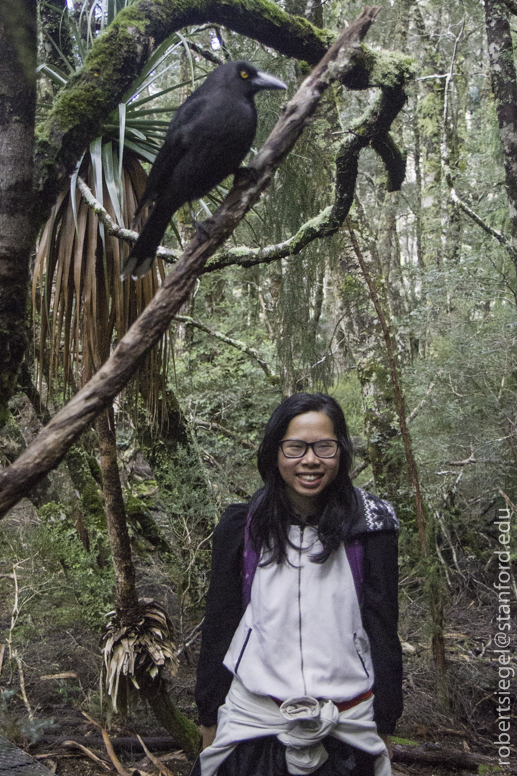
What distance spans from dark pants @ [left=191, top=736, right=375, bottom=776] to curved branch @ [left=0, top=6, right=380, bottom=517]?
0.91 metres

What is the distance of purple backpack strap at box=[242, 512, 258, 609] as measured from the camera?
1.51 m

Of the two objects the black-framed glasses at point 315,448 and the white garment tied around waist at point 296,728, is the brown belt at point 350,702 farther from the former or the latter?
the black-framed glasses at point 315,448

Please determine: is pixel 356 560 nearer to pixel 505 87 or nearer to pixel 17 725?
pixel 17 725

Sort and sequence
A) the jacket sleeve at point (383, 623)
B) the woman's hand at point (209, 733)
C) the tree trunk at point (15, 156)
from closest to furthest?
the tree trunk at point (15, 156) → the jacket sleeve at point (383, 623) → the woman's hand at point (209, 733)

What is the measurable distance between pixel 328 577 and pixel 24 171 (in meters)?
1.19

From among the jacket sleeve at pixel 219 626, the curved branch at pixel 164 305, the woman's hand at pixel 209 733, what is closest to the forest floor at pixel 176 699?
the woman's hand at pixel 209 733

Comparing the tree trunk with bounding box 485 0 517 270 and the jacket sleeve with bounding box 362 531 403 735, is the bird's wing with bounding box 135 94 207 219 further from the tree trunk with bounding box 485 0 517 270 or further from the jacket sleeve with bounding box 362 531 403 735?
the tree trunk with bounding box 485 0 517 270

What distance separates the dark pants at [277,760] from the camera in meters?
1.36

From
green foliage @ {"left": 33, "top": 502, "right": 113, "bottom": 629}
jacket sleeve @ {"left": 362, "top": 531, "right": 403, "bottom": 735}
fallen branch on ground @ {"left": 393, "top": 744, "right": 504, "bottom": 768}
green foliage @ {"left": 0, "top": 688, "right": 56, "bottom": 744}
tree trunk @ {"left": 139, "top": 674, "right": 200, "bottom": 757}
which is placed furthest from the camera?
green foliage @ {"left": 33, "top": 502, "right": 113, "bottom": 629}

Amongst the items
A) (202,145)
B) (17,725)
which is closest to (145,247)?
(202,145)

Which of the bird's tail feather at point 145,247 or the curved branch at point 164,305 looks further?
the bird's tail feather at point 145,247

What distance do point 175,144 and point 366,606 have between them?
4.35ft

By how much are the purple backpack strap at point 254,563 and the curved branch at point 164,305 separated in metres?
0.72

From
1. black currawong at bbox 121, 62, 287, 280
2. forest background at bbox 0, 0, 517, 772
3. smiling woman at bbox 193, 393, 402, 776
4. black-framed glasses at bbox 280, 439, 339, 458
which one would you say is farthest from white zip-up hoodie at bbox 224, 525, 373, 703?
black currawong at bbox 121, 62, 287, 280
